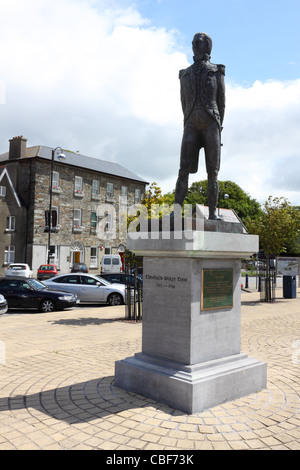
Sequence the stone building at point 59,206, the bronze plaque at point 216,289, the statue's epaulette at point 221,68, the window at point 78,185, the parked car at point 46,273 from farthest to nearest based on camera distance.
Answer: the window at point 78,185 → the stone building at point 59,206 → the parked car at point 46,273 → the statue's epaulette at point 221,68 → the bronze plaque at point 216,289

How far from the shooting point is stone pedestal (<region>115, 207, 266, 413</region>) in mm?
4832

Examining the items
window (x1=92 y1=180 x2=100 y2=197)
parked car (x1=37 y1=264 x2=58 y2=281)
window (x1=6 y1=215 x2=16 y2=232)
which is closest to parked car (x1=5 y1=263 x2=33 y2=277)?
parked car (x1=37 y1=264 x2=58 y2=281)

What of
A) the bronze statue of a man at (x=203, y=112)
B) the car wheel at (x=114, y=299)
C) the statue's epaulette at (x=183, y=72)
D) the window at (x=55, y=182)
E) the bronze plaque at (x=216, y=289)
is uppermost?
the window at (x=55, y=182)

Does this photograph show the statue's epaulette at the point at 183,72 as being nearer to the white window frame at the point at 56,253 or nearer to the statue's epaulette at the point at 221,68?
the statue's epaulette at the point at 221,68

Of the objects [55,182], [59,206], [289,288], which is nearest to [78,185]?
[55,182]

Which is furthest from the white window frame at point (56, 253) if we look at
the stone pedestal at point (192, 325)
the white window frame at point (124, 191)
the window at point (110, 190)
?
the stone pedestal at point (192, 325)

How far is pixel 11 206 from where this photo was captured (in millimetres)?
34594

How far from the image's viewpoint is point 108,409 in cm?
470

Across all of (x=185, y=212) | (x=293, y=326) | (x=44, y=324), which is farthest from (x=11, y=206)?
(x=185, y=212)

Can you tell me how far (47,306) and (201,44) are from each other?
11587 millimetres

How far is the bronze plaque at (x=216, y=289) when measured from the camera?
511 centimetres

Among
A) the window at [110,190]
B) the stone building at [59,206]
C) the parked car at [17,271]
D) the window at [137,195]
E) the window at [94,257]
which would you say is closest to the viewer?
the parked car at [17,271]

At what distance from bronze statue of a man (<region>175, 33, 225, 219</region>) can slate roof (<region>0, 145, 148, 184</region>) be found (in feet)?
101
